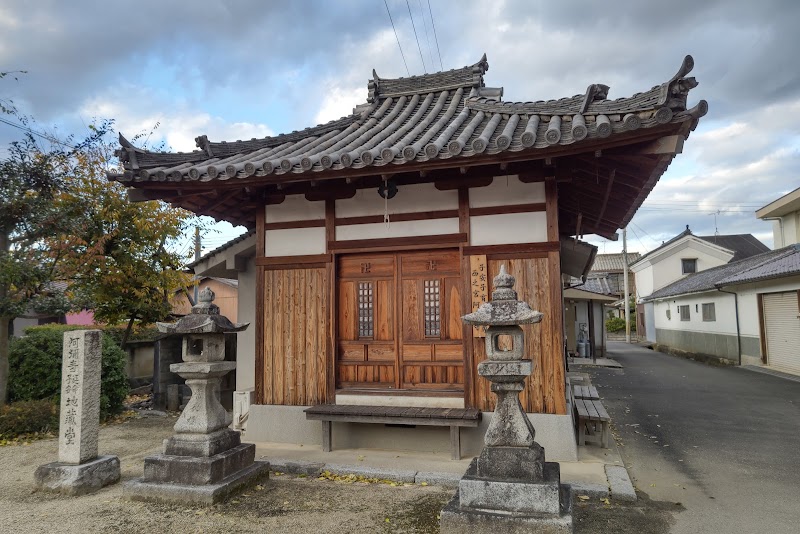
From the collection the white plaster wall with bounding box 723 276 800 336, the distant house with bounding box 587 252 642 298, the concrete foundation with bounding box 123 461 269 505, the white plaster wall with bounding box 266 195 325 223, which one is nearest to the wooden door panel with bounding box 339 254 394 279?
the white plaster wall with bounding box 266 195 325 223

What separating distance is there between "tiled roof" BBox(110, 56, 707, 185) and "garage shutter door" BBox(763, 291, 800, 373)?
1527 centimetres

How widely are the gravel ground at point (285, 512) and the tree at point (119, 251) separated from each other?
6.09 m

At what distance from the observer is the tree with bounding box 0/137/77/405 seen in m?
8.87

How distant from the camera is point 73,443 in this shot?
237 inches

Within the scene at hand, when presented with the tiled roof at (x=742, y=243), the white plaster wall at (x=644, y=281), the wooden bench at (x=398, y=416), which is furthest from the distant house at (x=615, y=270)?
the wooden bench at (x=398, y=416)

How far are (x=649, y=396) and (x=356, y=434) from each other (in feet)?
31.9

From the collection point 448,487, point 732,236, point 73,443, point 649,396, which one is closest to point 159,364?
point 73,443

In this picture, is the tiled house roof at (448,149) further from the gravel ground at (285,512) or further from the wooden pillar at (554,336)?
the gravel ground at (285,512)

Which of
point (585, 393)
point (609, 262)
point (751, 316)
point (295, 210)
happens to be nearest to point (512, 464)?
point (295, 210)

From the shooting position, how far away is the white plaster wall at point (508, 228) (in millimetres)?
6949

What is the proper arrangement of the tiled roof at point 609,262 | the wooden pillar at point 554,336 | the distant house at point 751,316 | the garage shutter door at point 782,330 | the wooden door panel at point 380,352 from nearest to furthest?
the wooden pillar at point 554,336
the wooden door panel at point 380,352
the garage shutter door at point 782,330
the distant house at point 751,316
the tiled roof at point 609,262

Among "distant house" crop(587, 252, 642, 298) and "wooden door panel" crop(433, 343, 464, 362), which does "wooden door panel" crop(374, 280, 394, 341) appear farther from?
"distant house" crop(587, 252, 642, 298)

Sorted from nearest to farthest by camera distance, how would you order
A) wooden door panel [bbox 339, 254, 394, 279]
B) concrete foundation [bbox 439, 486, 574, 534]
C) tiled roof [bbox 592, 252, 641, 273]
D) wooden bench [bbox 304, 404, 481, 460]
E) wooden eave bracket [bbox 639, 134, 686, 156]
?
concrete foundation [bbox 439, 486, 574, 534], wooden eave bracket [bbox 639, 134, 686, 156], wooden bench [bbox 304, 404, 481, 460], wooden door panel [bbox 339, 254, 394, 279], tiled roof [bbox 592, 252, 641, 273]

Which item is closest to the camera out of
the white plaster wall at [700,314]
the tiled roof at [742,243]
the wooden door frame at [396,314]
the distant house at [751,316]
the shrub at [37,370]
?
the wooden door frame at [396,314]
